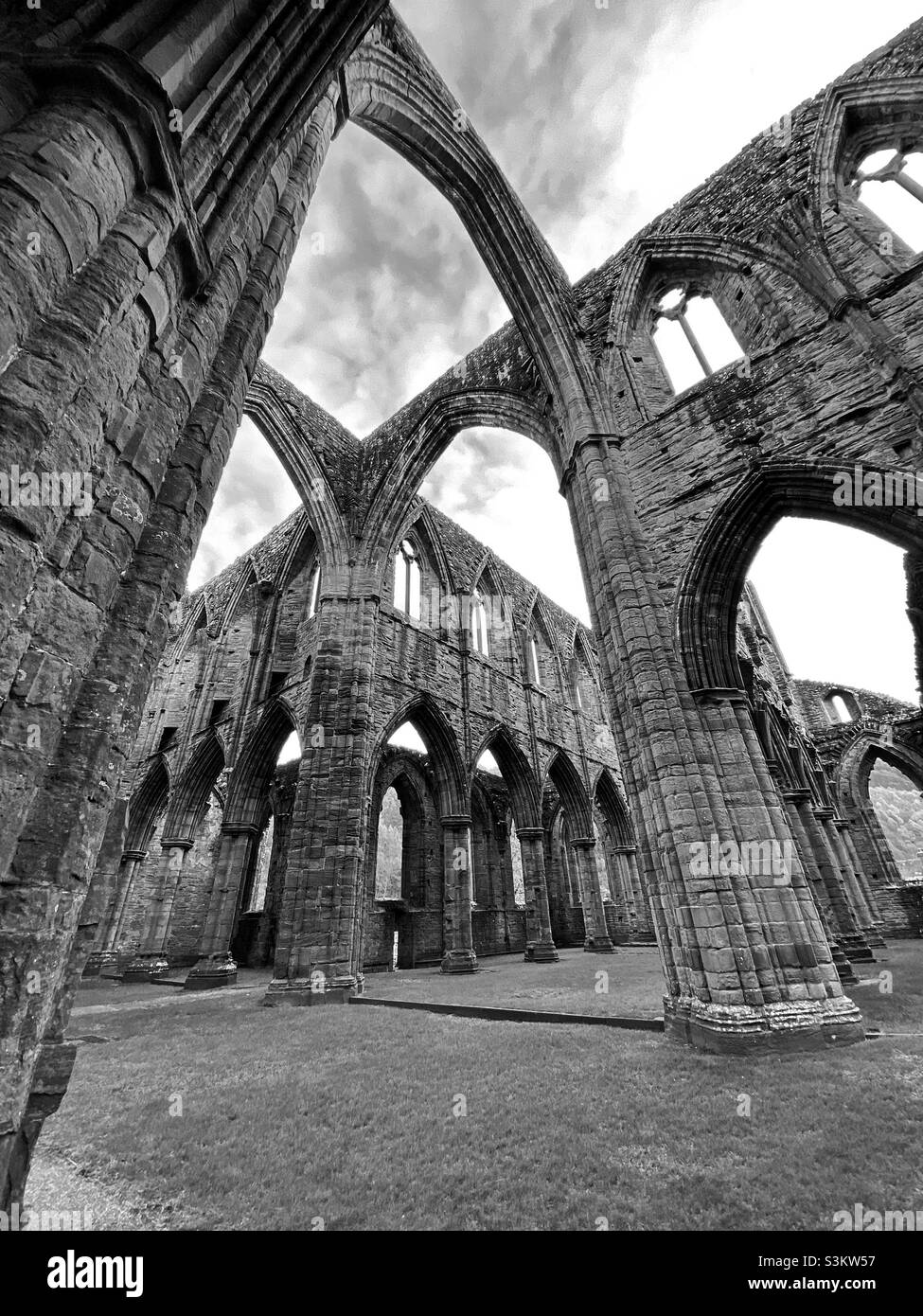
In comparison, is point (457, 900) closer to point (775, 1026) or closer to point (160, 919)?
point (160, 919)

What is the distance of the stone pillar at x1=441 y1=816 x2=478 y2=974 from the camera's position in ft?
39.5

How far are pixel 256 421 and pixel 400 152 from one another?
603 cm

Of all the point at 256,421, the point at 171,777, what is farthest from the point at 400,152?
the point at 171,777

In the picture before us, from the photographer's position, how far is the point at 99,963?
13766 mm

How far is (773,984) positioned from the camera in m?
5.05

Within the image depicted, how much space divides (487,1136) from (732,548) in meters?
6.61

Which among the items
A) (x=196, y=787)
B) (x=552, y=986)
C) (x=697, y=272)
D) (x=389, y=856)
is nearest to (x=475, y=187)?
(x=697, y=272)

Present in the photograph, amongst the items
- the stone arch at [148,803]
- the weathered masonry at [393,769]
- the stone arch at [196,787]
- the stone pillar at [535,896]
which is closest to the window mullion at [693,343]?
the weathered masonry at [393,769]

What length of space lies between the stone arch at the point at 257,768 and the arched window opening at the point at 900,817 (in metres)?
55.8

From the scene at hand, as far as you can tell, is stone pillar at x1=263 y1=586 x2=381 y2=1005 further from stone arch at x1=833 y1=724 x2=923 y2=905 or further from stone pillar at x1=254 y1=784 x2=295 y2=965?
stone arch at x1=833 y1=724 x2=923 y2=905

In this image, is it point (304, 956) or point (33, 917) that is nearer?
point (33, 917)

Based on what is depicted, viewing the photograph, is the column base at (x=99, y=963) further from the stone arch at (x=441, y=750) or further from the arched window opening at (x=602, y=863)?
the arched window opening at (x=602, y=863)
